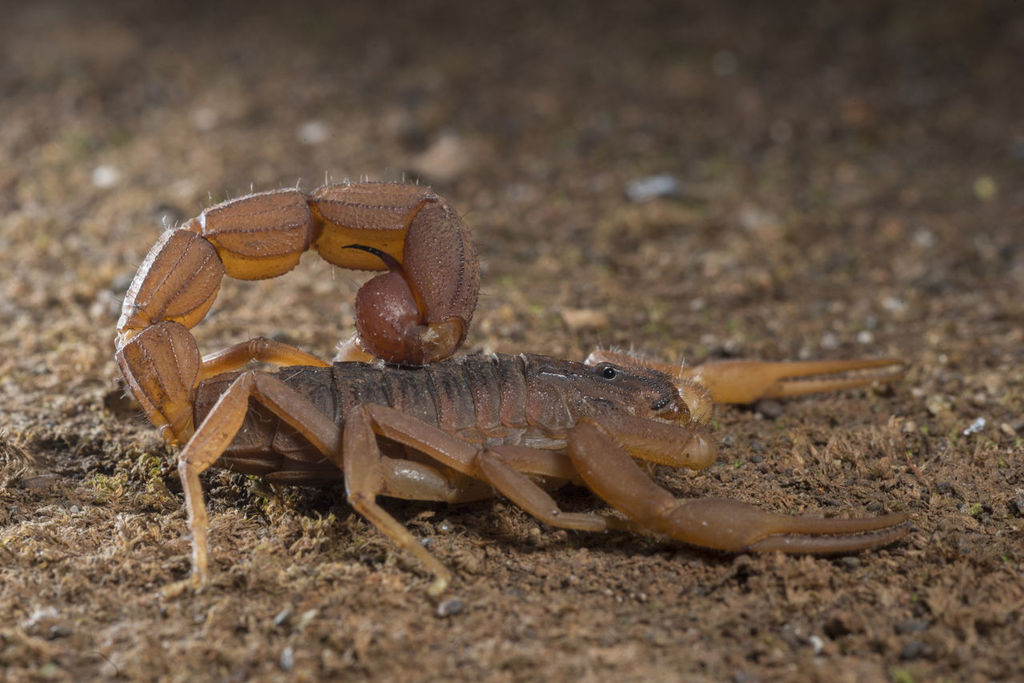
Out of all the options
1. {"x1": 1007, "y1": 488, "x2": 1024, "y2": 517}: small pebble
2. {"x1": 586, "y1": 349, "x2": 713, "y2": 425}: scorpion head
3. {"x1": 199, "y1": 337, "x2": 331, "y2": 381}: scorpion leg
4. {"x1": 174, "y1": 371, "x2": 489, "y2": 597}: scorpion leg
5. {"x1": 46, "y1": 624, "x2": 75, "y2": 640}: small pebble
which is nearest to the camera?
{"x1": 46, "y1": 624, "x2": 75, "y2": 640}: small pebble

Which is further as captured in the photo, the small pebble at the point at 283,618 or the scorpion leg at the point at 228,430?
the scorpion leg at the point at 228,430

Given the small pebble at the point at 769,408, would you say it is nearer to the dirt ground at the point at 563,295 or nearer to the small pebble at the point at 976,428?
the dirt ground at the point at 563,295

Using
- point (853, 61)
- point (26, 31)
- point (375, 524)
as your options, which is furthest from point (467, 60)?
point (375, 524)

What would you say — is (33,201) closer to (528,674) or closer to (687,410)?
(687,410)

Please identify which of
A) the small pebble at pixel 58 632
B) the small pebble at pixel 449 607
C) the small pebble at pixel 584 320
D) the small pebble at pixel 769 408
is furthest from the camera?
the small pebble at pixel 584 320

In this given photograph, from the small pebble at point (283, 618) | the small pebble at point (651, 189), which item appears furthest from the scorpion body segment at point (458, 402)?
the small pebble at point (651, 189)

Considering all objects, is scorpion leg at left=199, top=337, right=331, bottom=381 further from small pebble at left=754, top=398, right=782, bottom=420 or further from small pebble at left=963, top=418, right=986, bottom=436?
small pebble at left=963, top=418, right=986, bottom=436

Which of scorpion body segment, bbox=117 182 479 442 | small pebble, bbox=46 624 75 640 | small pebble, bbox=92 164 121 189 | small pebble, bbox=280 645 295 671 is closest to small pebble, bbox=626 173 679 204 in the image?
scorpion body segment, bbox=117 182 479 442

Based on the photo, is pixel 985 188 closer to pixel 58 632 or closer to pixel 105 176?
pixel 105 176
